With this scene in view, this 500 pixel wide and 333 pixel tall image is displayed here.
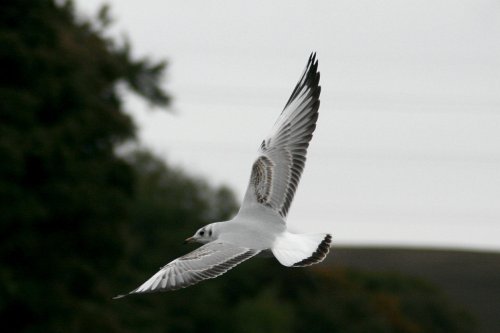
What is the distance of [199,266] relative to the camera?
8.52m

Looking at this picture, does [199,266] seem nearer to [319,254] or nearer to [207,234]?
[207,234]

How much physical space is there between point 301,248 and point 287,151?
1.20 m

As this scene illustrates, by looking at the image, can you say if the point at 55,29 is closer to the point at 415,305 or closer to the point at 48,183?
the point at 48,183

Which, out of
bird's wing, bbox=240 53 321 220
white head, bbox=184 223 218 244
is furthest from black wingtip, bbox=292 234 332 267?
white head, bbox=184 223 218 244

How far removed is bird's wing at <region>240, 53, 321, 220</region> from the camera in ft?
30.3

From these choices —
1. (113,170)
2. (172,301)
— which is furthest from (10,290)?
(172,301)

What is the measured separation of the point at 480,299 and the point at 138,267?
10.1 m

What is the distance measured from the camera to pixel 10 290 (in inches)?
742

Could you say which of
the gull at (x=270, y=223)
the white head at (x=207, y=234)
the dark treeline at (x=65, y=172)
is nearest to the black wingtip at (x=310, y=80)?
the gull at (x=270, y=223)

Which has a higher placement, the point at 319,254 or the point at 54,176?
the point at 54,176

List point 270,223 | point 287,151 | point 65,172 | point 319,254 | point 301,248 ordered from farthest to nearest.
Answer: point 65,172, point 287,151, point 270,223, point 301,248, point 319,254

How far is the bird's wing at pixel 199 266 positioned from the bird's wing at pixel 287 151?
0.68 metres

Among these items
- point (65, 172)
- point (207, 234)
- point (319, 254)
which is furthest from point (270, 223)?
point (65, 172)

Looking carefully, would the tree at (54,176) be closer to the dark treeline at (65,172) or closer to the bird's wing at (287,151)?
the dark treeline at (65,172)
